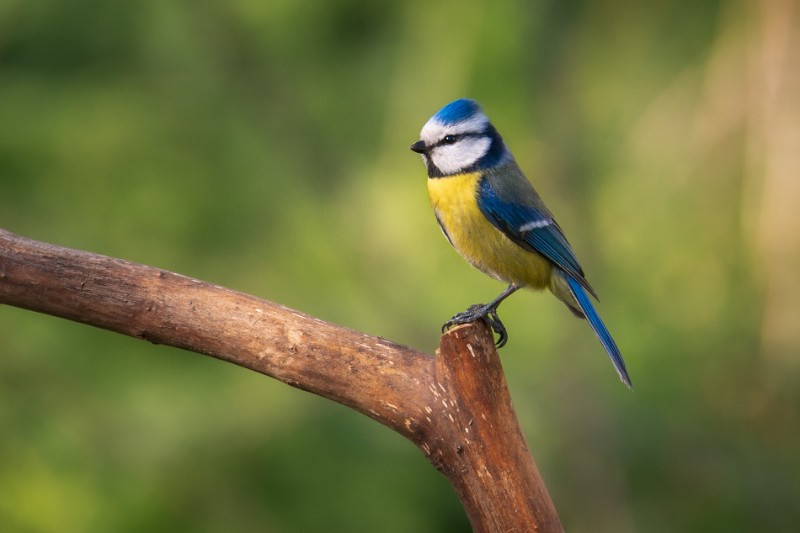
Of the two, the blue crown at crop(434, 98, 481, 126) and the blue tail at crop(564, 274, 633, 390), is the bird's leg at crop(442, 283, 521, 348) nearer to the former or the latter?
the blue tail at crop(564, 274, 633, 390)

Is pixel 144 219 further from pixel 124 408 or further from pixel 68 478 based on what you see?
pixel 68 478

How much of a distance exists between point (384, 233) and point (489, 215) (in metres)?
0.93

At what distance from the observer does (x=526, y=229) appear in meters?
1.45

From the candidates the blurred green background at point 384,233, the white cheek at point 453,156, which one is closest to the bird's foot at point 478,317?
the white cheek at point 453,156

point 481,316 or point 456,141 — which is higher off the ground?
point 456,141

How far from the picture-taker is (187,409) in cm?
201

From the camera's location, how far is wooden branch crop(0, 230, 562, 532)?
0.99m

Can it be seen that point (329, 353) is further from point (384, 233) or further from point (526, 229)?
point (384, 233)

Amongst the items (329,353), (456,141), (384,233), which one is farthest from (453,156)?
(384,233)

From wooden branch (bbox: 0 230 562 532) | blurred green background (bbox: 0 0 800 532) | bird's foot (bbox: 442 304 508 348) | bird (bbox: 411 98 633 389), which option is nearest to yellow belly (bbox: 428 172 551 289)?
bird (bbox: 411 98 633 389)

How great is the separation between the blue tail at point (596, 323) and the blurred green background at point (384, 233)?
0.65m

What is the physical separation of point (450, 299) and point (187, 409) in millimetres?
671

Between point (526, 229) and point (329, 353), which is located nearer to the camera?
point (329, 353)

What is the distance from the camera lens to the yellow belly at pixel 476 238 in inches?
56.5
